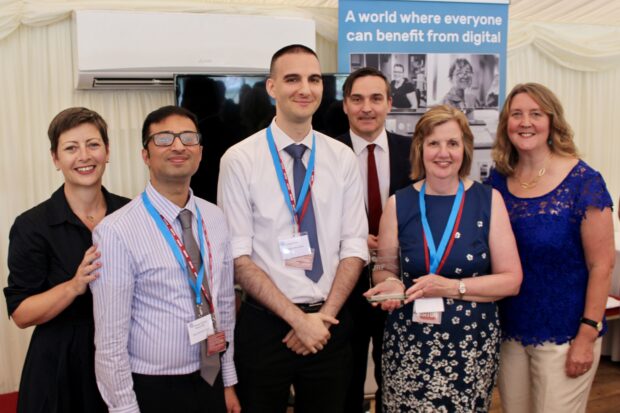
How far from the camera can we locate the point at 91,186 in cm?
203

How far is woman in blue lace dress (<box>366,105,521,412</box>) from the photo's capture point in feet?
6.98

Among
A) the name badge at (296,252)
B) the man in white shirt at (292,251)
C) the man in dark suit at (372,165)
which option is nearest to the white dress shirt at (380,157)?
the man in dark suit at (372,165)

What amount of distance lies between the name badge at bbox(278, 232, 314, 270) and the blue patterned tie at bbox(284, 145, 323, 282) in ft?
0.14

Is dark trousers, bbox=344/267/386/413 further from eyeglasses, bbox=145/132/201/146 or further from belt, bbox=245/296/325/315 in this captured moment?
eyeglasses, bbox=145/132/201/146

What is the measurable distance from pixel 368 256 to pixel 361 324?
58cm

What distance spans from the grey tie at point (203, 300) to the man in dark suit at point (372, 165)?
38.4 inches

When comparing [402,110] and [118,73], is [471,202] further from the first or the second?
[118,73]

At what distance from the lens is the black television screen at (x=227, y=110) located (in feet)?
13.0

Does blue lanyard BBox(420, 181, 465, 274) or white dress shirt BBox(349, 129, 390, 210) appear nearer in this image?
blue lanyard BBox(420, 181, 465, 274)

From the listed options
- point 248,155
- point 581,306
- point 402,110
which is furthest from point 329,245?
point 402,110

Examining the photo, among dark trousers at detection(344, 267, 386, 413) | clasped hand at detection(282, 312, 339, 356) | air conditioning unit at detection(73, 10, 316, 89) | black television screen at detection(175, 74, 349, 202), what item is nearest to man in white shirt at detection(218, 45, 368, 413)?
clasped hand at detection(282, 312, 339, 356)

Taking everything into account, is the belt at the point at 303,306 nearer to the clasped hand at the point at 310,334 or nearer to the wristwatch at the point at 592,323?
the clasped hand at the point at 310,334

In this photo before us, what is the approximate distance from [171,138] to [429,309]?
3.78ft

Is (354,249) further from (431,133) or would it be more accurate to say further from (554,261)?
(554,261)
